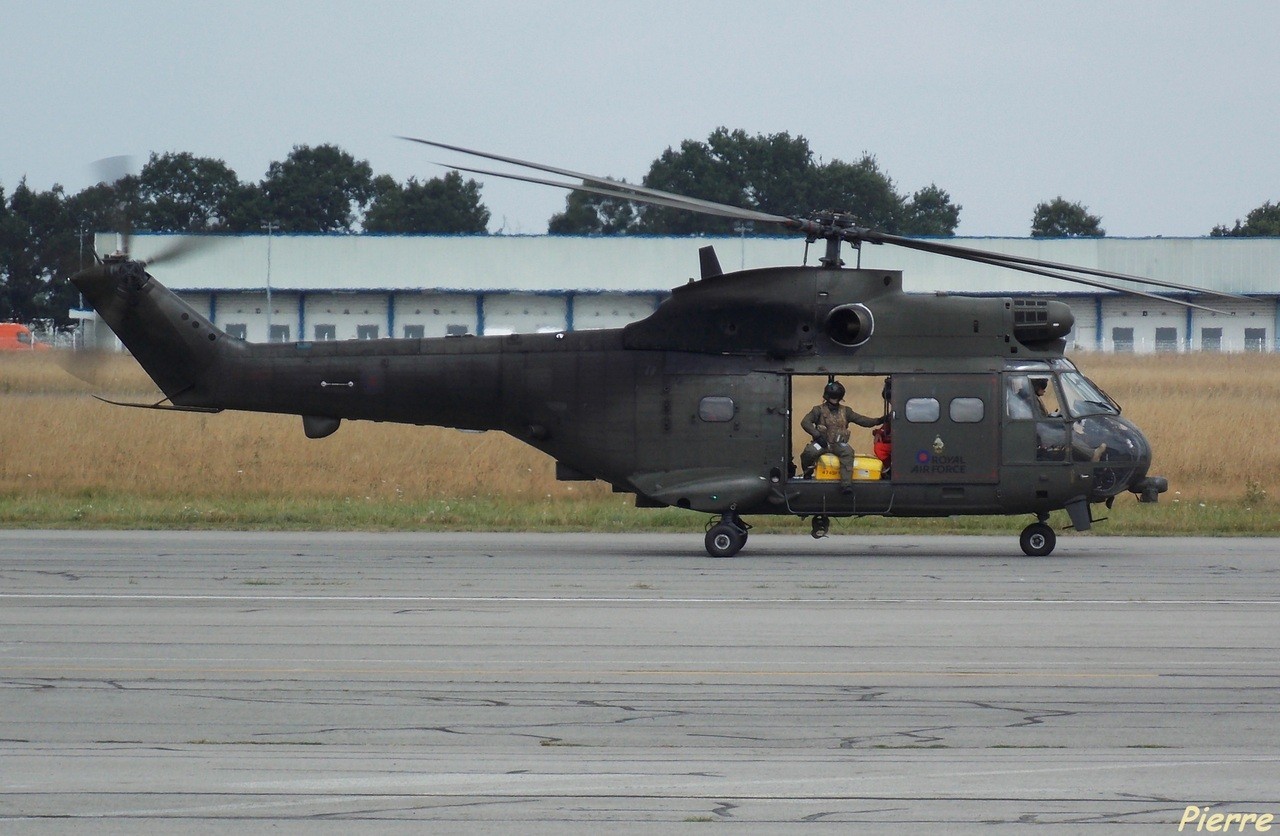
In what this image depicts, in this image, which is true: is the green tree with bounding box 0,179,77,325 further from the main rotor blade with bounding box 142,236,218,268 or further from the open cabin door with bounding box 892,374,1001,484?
the open cabin door with bounding box 892,374,1001,484

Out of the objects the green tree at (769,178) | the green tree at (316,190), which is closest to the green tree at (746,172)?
the green tree at (769,178)

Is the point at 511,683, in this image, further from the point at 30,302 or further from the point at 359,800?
the point at 30,302

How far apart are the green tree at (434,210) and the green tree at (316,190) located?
8.09 ft

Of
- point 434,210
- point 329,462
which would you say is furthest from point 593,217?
point 329,462

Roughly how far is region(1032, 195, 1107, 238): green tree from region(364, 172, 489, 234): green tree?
37240 mm

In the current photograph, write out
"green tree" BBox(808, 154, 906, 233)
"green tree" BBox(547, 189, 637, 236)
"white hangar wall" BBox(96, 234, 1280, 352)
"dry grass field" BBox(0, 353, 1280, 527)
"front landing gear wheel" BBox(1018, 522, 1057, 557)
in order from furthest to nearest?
"green tree" BBox(808, 154, 906, 233)
"green tree" BBox(547, 189, 637, 236)
"white hangar wall" BBox(96, 234, 1280, 352)
"dry grass field" BBox(0, 353, 1280, 527)
"front landing gear wheel" BBox(1018, 522, 1057, 557)

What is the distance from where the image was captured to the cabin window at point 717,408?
709 inches

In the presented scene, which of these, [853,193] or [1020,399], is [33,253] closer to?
[853,193]

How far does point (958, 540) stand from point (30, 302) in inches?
3211

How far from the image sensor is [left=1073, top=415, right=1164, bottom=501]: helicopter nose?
58.1 feet

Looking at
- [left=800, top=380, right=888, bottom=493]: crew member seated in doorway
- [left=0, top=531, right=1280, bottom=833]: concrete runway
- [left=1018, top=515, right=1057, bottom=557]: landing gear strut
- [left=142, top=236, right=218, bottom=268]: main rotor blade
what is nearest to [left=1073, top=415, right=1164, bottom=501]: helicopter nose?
[left=1018, top=515, right=1057, bottom=557]: landing gear strut

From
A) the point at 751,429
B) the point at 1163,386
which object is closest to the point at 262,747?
the point at 751,429

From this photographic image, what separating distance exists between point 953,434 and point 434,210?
74.4m

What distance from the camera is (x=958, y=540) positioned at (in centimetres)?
2039
